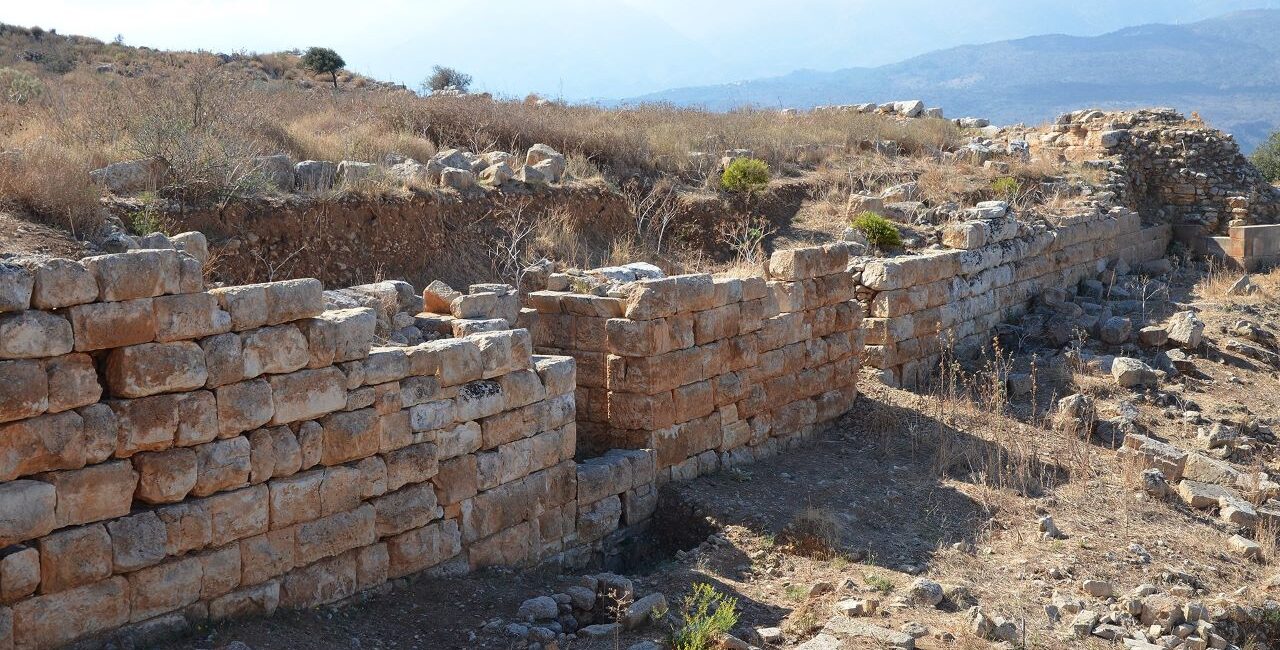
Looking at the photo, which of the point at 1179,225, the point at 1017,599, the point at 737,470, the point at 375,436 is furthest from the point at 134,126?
the point at 1179,225

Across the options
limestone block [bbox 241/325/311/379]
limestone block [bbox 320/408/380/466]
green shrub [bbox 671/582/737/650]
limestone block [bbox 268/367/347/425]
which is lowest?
green shrub [bbox 671/582/737/650]

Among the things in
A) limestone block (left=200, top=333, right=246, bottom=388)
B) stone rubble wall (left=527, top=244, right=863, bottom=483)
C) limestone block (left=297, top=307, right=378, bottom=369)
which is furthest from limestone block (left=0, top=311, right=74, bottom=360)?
stone rubble wall (left=527, top=244, right=863, bottom=483)

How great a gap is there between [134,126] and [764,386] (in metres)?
6.67

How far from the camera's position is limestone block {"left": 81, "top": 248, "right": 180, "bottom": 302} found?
550 cm

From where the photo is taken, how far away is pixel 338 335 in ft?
21.6

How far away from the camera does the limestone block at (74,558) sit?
211 inches

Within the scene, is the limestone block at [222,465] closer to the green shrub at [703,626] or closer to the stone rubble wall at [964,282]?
the green shrub at [703,626]

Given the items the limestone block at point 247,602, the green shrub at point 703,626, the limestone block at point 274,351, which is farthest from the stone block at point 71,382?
the green shrub at point 703,626

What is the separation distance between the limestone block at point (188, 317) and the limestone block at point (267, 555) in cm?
A: 118

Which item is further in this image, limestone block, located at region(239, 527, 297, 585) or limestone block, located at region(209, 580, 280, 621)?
limestone block, located at region(239, 527, 297, 585)

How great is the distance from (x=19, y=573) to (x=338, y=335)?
2.05 meters

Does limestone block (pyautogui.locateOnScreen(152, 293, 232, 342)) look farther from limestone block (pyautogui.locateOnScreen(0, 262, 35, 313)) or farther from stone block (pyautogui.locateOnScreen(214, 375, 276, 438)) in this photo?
limestone block (pyautogui.locateOnScreen(0, 262, 35, 313))

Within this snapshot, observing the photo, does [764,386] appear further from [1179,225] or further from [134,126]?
[1179,225]

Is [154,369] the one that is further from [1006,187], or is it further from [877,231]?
[1006,187]
